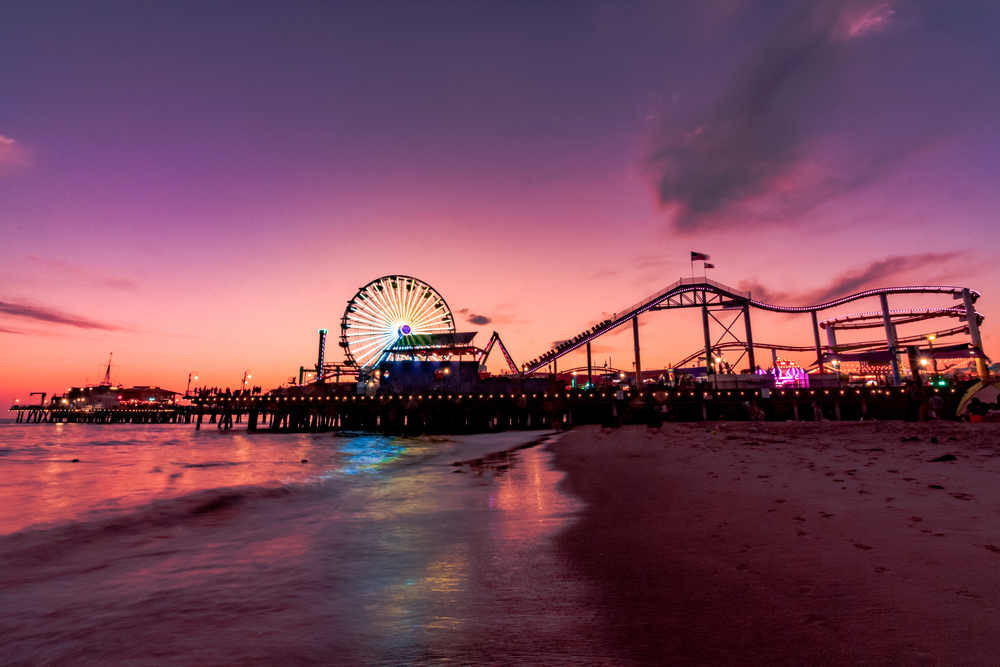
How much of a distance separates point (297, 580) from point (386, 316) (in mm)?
63421

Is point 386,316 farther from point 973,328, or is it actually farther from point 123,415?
point 123,415

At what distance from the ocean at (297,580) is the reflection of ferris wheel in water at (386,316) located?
175 ft

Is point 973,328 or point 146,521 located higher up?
point 973,328

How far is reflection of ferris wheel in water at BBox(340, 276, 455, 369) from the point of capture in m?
63.3

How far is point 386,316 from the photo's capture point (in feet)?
217

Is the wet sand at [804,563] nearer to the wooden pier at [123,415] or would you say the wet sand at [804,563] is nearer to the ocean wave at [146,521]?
the ocean wave at [146,521]

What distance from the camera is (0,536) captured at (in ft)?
23.8

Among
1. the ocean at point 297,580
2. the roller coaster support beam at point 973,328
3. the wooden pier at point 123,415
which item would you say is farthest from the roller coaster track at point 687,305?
the wooden pier at point 123,415

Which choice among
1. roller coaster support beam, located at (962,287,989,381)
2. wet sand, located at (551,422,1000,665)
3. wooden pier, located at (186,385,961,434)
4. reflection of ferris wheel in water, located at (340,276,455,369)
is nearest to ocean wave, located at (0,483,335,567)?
wet sand, located at (551,422,1000,665)

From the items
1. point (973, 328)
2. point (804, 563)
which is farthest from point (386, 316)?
point (973, 328)

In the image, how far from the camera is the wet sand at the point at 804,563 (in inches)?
97.9

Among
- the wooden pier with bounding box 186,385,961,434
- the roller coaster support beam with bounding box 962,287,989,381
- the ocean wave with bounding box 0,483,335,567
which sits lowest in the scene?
the ocean wave with bounding box 0,483,335,567

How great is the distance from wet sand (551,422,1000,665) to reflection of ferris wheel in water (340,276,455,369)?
195 ft

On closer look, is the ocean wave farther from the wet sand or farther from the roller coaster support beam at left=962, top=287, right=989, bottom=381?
the roller coaster support beam at left=962, top=287, right=989, bottom=381
